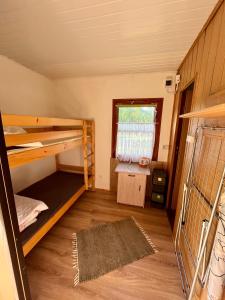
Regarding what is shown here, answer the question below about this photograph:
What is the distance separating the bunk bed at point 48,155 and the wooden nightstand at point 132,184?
75 centimetres

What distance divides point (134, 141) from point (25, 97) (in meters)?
2.16

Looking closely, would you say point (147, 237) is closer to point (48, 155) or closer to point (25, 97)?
point (48, 155)

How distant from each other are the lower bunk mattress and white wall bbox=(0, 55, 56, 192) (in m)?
0.20

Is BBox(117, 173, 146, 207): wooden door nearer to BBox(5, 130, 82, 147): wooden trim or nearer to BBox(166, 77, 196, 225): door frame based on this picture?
BBox(166, 77, 196, 225): door frame

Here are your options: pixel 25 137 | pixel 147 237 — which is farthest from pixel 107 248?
pixel 25 137

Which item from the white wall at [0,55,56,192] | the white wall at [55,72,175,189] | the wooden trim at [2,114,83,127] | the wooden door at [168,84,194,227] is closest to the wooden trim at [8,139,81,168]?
the wooden trim at [2,114,83,127]

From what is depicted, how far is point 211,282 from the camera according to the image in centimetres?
81

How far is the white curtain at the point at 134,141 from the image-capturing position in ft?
8.98

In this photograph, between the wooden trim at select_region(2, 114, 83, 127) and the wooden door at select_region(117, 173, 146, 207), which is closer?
the wooden trim at select_region(2, 114, 83, 127)

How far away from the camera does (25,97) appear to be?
2418 mm

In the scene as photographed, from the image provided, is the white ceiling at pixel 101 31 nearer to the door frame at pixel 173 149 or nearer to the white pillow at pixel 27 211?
the door frame at pixel 173 149

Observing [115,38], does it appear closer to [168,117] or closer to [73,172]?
[168,117]

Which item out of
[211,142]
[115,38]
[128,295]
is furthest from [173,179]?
[115,38]

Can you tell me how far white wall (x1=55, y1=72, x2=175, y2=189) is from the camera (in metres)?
2.59
